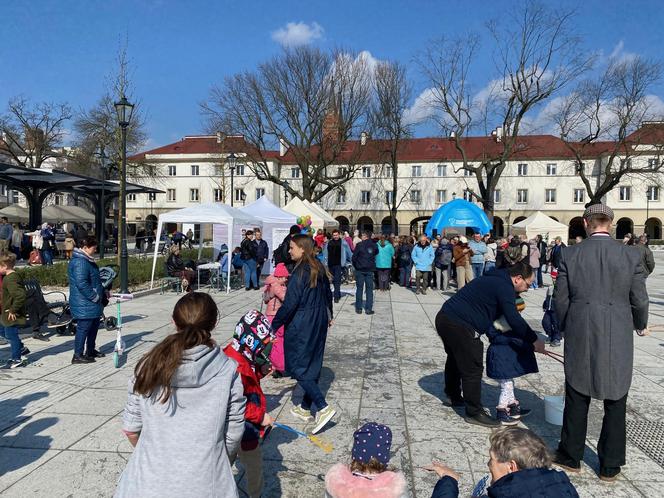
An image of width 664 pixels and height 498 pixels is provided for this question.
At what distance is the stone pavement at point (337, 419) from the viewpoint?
352cm

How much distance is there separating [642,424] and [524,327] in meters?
1.67

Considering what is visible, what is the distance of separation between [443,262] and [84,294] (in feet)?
36.0

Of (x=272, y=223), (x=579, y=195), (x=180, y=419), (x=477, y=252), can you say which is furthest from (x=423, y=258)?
(x=579, y=195)

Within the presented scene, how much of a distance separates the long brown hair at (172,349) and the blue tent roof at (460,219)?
52.6ft

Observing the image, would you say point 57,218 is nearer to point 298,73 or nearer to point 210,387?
point 298,73

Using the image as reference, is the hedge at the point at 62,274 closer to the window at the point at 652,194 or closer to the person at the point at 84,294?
the person at the point at 84,294

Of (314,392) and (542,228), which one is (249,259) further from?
(542,228)

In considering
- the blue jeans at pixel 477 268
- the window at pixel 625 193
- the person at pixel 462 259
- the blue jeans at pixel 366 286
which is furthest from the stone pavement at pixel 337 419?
the window at pixel 625 193

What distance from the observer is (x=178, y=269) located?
14430 mm

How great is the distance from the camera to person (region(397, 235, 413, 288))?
54.5ft

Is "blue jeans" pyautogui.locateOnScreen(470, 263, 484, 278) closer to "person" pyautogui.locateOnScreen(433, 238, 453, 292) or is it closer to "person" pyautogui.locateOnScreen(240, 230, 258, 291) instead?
"person" pyautogui.locateOnScreen(433, 238, 453, 292)

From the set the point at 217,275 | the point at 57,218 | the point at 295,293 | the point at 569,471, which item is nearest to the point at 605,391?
the point at 569,471


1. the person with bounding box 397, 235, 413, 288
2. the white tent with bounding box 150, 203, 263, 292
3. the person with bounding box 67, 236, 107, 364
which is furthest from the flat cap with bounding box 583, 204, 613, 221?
the person with bounding box 397, 235, 413, 288

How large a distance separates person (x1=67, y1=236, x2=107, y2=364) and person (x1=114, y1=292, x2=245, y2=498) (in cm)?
459
